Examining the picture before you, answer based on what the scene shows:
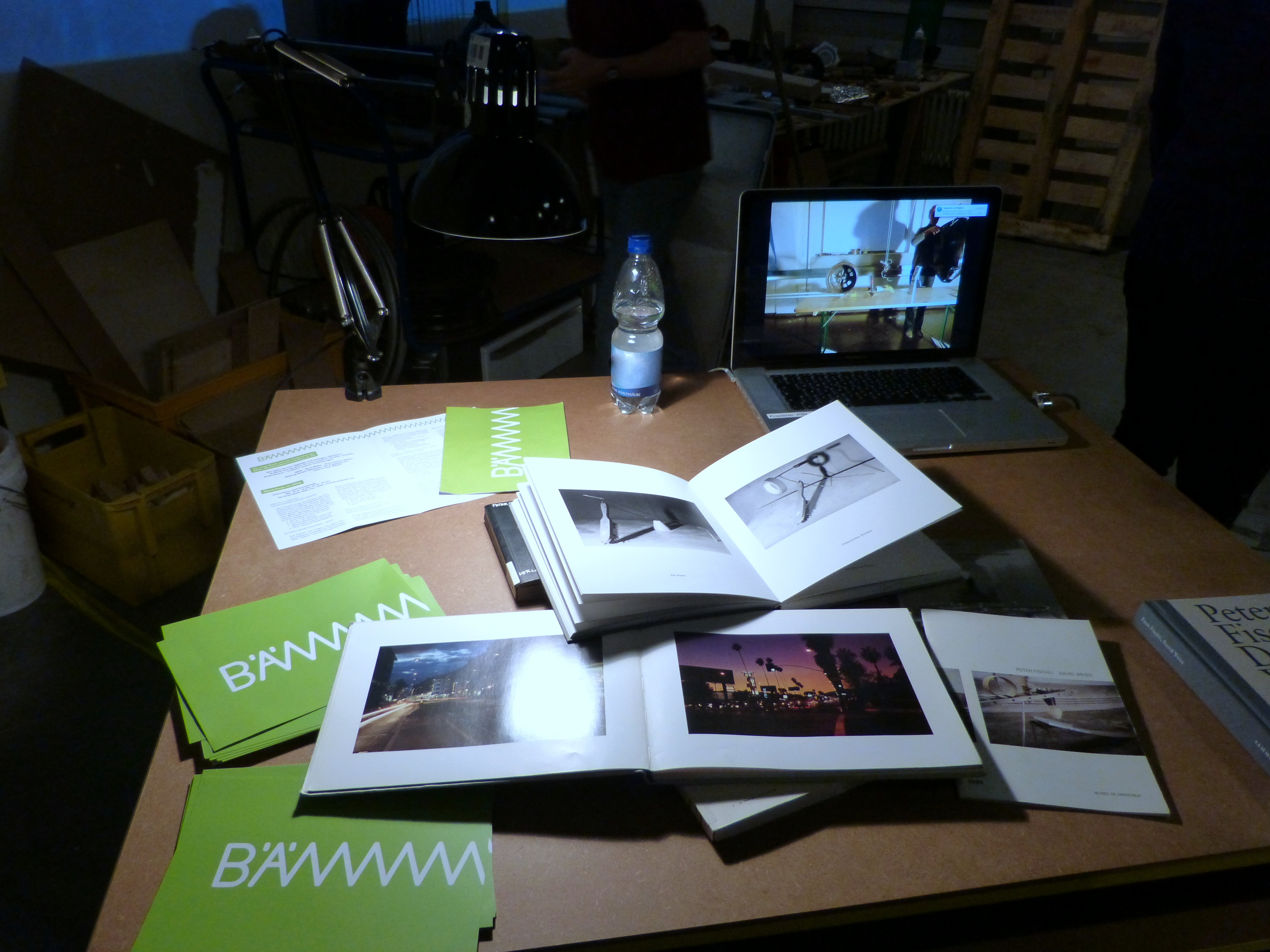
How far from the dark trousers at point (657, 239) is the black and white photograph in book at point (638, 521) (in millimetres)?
1101

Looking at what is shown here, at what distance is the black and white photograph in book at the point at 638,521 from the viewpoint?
0.90m

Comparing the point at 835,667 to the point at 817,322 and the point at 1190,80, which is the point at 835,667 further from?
the point at 1190,80

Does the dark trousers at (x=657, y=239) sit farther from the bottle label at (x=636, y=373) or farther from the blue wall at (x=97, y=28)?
the blue wall at (x=97, y=28)

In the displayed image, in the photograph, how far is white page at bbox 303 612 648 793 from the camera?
699 mm

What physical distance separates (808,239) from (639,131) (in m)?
0.88

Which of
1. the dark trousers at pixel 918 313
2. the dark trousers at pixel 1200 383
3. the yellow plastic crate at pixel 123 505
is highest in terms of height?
the dark trousers at pixel 918 313

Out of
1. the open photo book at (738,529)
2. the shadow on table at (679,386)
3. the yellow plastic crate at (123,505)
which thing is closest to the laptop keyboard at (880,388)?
the shadow on table at (679,386)

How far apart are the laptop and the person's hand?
2.75 feet

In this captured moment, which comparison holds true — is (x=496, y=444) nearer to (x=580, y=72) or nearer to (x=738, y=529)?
(x=738, y=529)

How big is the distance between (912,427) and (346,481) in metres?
0.81

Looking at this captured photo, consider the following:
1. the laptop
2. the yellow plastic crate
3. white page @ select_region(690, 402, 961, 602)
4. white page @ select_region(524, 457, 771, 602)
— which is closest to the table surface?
white page @ select_region(524, 457, 771, 602)

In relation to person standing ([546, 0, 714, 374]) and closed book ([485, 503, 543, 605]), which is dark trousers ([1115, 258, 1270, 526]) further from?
closed book ([485, 503, 543, 605])

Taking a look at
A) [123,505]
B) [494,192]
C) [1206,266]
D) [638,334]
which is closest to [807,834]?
[494,192]

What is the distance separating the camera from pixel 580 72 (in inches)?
75.3
